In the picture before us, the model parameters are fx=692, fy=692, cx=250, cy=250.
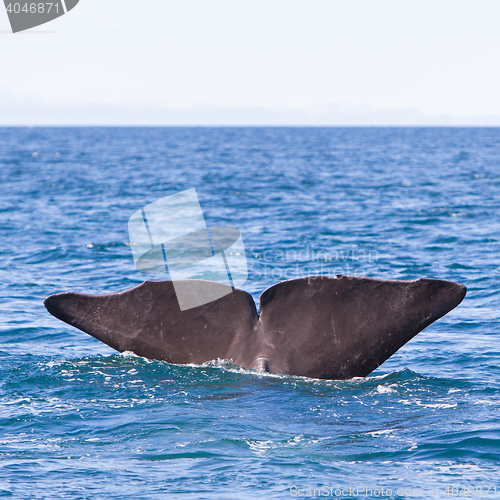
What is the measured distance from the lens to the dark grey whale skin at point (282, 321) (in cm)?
616

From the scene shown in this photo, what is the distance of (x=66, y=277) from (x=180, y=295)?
9746 millimetres

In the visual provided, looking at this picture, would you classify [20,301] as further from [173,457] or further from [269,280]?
[173,457]

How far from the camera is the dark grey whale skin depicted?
616 centimetres

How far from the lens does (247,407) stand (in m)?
7.04

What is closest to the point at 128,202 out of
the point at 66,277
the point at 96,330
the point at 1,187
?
the point at 1,187

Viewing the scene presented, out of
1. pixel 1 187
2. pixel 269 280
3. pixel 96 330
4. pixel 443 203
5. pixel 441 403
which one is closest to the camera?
pixel 96 330
